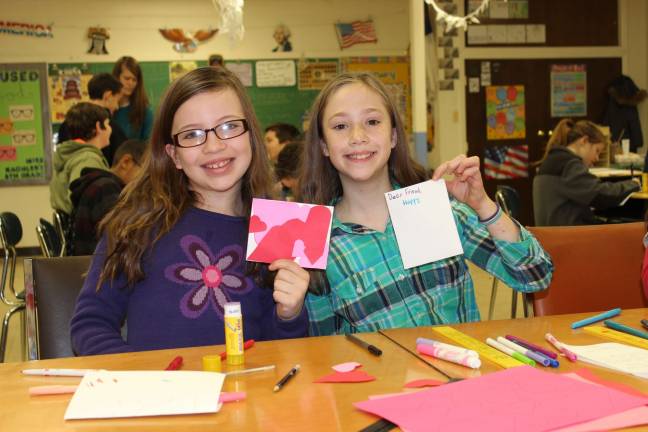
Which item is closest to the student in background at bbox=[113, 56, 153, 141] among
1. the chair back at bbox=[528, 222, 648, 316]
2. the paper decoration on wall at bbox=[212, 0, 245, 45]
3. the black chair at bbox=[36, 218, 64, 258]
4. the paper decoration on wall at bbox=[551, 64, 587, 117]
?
the paper decoration on wall at bbox=[212, 0, 245, 45]

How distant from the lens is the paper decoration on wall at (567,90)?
8.18m

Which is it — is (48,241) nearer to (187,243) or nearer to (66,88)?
(187,243)

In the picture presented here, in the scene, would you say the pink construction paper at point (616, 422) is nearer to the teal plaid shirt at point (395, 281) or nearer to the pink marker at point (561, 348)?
the pink marker at point (561, 348)

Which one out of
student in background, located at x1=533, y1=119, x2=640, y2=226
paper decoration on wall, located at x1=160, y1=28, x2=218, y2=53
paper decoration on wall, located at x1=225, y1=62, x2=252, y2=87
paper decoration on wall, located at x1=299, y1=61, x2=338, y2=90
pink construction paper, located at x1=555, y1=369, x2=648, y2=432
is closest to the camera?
pink construction paper, located at x1=555, y1=369, x2=648, y2=432

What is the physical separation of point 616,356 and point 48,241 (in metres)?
2.84

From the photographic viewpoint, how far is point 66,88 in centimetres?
753

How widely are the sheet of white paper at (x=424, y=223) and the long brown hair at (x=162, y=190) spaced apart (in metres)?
0.40

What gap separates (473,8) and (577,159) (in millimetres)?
3912

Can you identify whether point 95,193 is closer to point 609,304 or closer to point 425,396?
point 609,304

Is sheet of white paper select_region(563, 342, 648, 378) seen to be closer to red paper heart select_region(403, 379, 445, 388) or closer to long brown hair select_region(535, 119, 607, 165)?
red paper heart select_region(403, 379, 445, 388)

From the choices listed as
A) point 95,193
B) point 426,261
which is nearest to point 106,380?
point 426,261

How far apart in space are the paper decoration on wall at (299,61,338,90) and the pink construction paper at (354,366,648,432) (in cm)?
708

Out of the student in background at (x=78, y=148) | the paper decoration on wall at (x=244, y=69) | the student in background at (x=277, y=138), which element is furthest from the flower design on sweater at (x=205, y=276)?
the paper decoration on wall at (x=244, y=69)

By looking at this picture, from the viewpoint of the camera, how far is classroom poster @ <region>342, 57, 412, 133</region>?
26.3 feet
